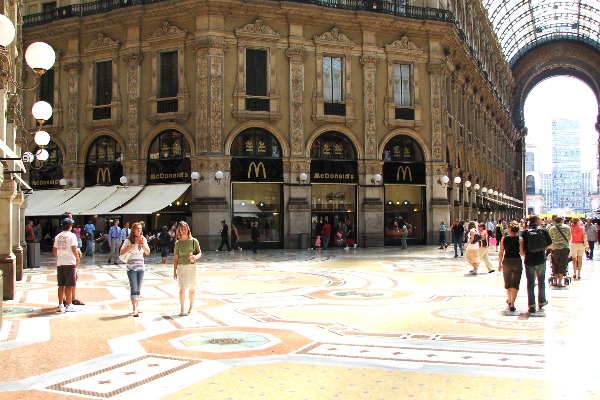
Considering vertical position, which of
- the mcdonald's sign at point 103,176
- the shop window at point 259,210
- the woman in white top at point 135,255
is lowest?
the woman in white top at point 135,255

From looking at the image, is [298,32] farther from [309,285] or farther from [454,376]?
[454,376]

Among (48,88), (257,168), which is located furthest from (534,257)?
(48,88)

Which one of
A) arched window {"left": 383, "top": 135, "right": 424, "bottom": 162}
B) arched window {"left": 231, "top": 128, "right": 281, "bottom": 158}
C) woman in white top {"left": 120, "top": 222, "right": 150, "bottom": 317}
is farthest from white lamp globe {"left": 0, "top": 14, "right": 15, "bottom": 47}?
arched window {"left": 383, "top": 135, "right": 424, "bottom": 162}

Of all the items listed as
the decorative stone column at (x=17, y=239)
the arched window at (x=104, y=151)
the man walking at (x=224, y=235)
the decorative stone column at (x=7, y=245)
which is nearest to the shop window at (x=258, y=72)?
the man walking at (x=224, y=235)

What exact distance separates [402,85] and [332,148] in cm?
557

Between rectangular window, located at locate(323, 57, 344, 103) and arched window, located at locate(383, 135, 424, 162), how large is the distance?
388 cm

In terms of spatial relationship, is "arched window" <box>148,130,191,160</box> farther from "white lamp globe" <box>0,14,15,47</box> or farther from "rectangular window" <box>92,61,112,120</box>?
"white lamp globe" <box>0,14,15,47</box>

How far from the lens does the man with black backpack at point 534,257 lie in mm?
11312

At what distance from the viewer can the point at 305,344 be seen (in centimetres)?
871

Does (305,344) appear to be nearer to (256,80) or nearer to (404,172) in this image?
(256,80)

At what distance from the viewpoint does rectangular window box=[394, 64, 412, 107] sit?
3547cm

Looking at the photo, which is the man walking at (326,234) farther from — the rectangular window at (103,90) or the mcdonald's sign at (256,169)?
the rectangular window at (103,90)

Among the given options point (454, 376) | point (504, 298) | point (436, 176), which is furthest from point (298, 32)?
point (454, 376)

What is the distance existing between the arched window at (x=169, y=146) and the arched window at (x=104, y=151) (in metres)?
2.10
